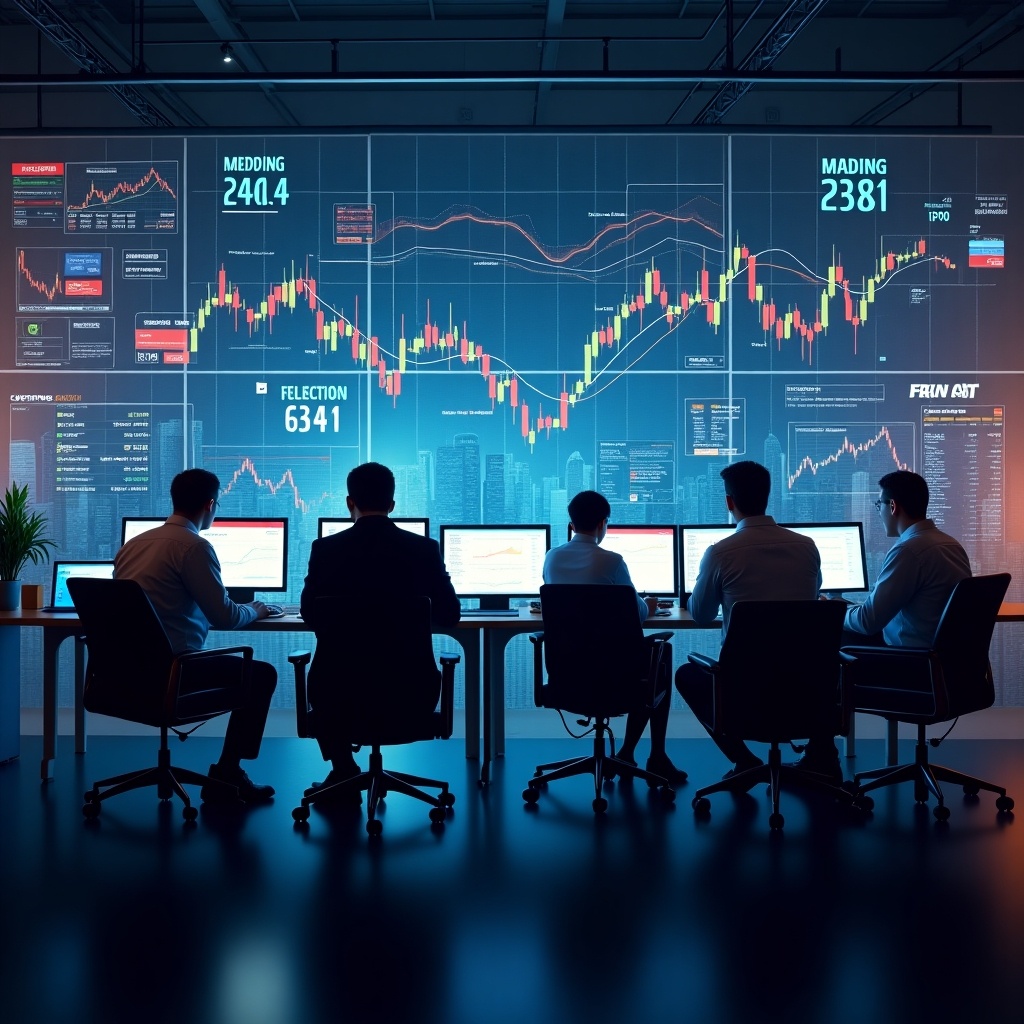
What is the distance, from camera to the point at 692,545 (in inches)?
178

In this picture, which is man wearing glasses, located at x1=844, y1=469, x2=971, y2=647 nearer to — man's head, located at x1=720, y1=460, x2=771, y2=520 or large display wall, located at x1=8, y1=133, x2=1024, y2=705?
man's head, located at x1=720, y1=460, x2=771, y2=520

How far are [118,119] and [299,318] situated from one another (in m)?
2.99

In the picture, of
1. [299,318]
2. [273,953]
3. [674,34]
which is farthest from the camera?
[674,34]

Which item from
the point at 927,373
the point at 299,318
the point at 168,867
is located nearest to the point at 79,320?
the point at 299,318

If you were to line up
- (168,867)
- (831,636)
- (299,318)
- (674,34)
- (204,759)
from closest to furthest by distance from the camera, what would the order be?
(168,867)
(831,636)
(204,759)
(299,318)
(674,34)

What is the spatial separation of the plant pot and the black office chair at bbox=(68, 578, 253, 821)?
1.11 metres

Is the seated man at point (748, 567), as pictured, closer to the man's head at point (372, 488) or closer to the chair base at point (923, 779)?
the chair base at point (923, 779)

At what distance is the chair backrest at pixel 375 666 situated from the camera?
322cm

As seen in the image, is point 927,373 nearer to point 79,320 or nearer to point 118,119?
point 79,320

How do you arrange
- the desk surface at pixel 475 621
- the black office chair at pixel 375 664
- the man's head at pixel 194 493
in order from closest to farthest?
the black office chair at pixel 375 664, the man's head at pixel 194 493, the desk surface at pixel 475 621

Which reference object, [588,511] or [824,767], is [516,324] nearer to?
[588,511]

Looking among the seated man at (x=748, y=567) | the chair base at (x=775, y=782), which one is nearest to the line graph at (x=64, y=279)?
the seated man at (x=748, y=567)

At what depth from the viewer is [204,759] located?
14.7 ft

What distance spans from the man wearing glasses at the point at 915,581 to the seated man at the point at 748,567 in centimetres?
25
